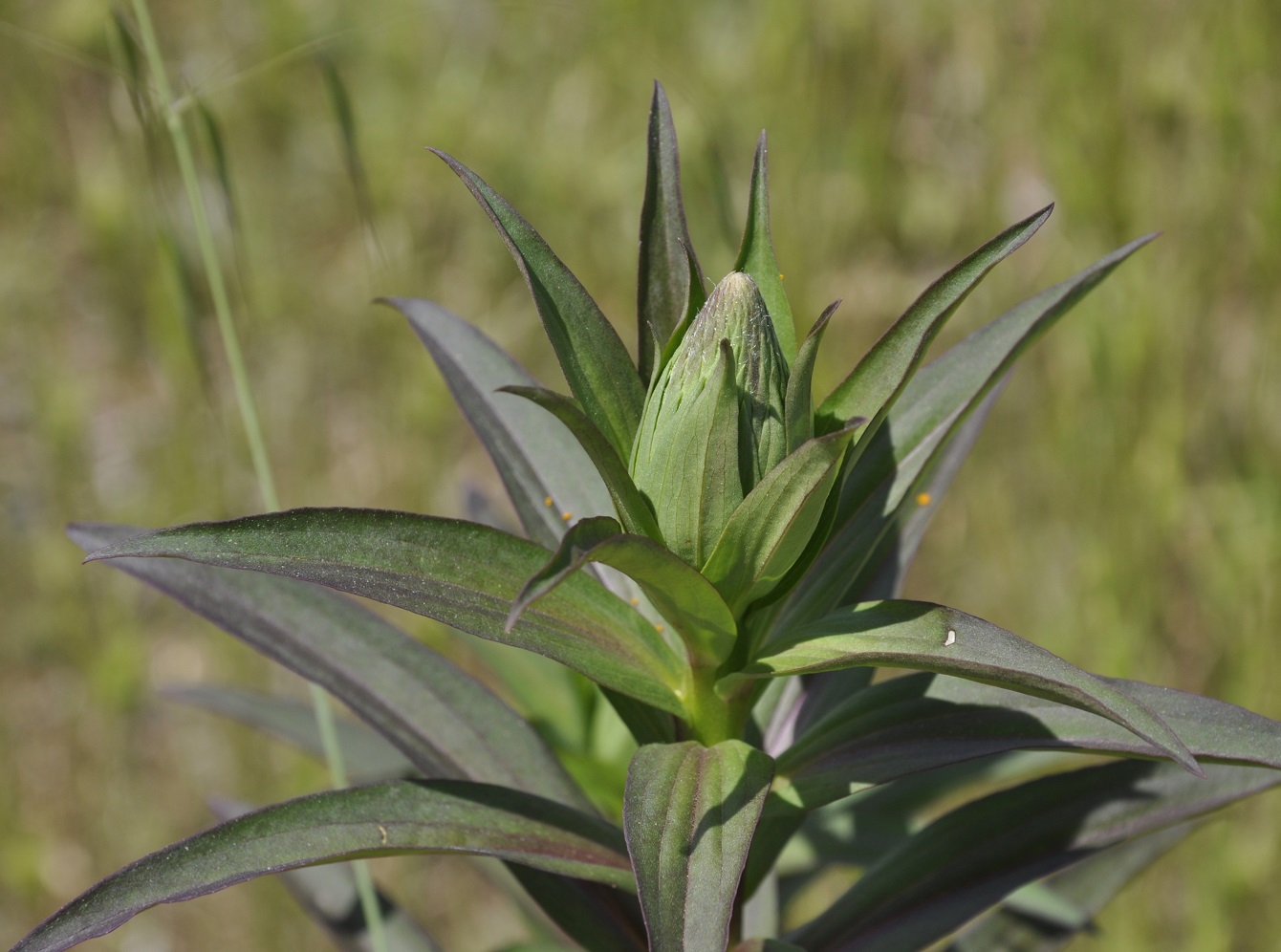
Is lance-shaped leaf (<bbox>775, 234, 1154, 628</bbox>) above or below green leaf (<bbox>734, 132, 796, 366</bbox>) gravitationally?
below

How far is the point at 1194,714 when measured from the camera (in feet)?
2.20

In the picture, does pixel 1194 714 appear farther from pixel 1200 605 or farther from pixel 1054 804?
pixel 1200 605

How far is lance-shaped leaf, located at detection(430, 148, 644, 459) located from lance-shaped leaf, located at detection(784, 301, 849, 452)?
11 centimetres

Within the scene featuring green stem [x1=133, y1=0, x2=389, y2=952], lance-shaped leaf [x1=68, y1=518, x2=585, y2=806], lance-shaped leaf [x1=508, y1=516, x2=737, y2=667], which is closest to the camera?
lance-shaped leaf [x1=508, y1=516, x2=737, y2=667]

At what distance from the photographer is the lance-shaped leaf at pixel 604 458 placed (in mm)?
577

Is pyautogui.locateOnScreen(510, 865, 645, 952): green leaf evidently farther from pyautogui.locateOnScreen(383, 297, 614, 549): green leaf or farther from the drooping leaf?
the drooping leaf

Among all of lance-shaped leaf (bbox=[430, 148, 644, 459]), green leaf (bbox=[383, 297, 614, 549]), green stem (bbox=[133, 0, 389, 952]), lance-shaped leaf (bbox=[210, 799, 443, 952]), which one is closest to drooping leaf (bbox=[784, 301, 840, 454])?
lance-shaped leaf (bbox=[430, 148, 644, 459])

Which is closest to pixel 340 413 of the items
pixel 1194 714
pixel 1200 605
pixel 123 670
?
pixel 123 670

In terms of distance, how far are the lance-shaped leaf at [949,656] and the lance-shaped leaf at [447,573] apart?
0.24 ft

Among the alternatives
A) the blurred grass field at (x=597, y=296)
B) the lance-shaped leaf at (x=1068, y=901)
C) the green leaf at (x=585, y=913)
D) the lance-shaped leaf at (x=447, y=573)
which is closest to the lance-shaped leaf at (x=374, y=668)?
the green leaf at (x=585, y=913)

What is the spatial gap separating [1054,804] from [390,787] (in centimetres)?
49

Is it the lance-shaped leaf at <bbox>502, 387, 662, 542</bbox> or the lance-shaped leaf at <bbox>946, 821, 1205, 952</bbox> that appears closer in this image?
the lance-shaped leaf at <bbox>502, 387, 662, 542</bbox>

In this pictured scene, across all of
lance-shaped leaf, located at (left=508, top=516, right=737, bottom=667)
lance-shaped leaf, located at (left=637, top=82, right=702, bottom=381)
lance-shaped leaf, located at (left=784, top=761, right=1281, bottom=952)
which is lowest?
lance-shaped leaf, located at (left=784, top=761, right=1281, bottom=952)

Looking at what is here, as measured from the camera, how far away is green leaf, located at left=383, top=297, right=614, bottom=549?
0.90 m
